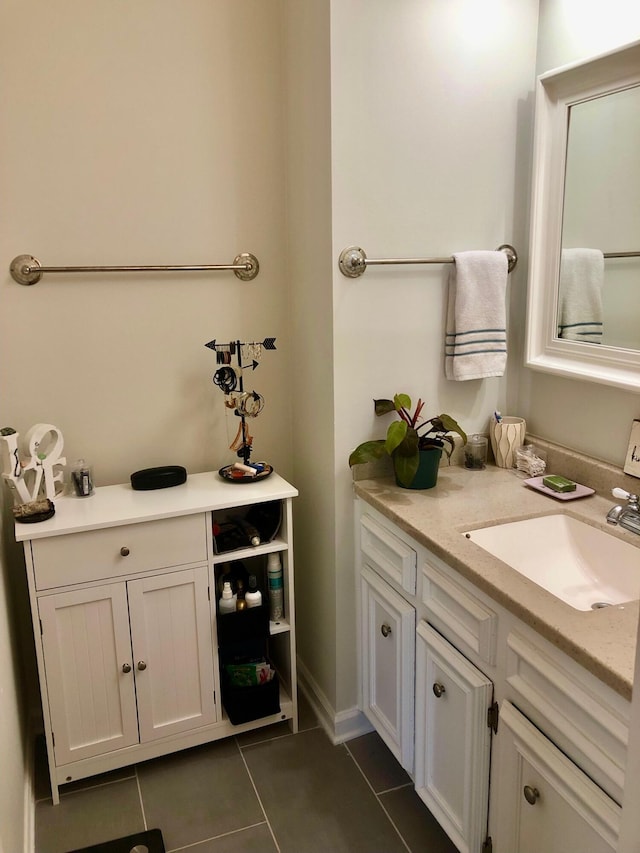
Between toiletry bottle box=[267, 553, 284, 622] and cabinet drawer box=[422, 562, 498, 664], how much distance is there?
1.84 feet

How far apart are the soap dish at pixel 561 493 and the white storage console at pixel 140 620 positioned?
0.67 m

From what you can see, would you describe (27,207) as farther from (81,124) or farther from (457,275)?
(457,275)

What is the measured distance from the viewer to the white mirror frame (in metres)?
1.71

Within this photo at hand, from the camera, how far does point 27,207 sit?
1936 mm

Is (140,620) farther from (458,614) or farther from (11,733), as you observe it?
(458,614)

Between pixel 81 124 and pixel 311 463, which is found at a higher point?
pixel 81 124

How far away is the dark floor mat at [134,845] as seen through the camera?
1.78 metres

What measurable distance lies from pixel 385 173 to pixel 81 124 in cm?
85

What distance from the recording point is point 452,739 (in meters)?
1.60

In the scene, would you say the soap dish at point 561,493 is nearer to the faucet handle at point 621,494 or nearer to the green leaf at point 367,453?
the faucet handle at point 621,494

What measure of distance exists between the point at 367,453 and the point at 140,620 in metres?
0.77

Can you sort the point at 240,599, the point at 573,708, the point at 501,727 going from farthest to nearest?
1. the point at 240,599
2. the point at 501,727
3. the point at 573,708

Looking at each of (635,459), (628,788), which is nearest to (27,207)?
(635,459)

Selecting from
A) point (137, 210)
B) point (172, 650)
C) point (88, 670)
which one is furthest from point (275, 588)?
point (137, 210)
